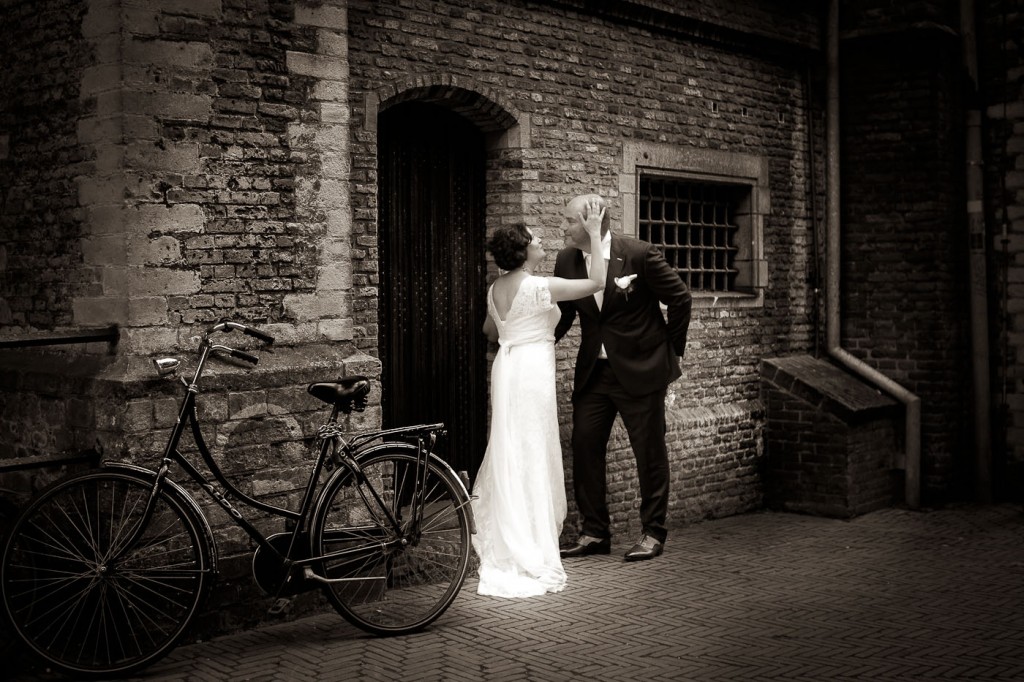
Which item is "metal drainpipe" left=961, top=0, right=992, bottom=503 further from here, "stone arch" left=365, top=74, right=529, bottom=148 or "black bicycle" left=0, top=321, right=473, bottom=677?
"black bicycle" left=0, top=321, right=473, bottom=677

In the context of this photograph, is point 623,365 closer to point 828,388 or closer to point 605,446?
point 605,446

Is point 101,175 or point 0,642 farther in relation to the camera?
point 101,175

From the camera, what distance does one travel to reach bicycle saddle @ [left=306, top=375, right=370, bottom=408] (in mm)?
5750

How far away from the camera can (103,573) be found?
5199 mm

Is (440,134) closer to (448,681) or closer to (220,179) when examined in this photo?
(220,179)

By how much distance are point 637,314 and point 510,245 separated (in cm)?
116

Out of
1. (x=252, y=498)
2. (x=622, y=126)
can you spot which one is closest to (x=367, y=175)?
(x=252, y=498)

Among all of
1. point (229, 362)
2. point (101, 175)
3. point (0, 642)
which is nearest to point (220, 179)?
point (101, 175)

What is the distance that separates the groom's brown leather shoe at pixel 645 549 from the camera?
25.0 ft

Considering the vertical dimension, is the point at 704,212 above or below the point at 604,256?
above

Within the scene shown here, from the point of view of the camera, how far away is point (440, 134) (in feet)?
26.0

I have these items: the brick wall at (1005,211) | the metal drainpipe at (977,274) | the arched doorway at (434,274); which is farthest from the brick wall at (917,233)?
the arched doorway at (434,274)

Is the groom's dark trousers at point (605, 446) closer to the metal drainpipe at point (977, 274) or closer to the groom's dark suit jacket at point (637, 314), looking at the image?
the groom's dark suit jacket at point (637, 314)

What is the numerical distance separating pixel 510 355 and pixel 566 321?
839 millimetres
